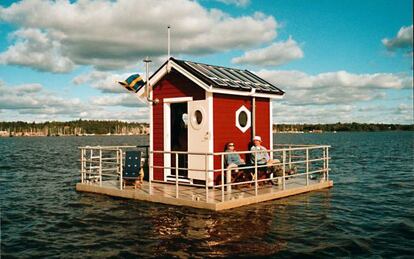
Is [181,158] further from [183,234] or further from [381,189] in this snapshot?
[381,189]

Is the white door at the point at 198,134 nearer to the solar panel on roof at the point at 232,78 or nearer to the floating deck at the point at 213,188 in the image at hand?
the floating deck at the point at 213,188

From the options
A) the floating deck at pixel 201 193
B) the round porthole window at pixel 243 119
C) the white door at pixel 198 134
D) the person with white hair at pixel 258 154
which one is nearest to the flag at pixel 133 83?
the white door at pixel 198 134

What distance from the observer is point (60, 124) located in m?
197

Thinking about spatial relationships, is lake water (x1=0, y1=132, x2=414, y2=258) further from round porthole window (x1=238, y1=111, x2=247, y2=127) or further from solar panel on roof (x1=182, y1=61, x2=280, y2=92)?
solar panel on roof (x1=182, y1=61, x2=280, y2=92)

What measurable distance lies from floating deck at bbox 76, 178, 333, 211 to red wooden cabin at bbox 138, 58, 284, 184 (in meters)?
0.70

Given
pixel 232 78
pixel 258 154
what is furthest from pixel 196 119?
pixel 258 154

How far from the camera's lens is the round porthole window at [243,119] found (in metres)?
13.4

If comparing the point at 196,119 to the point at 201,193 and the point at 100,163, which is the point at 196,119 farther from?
the point at 100,163

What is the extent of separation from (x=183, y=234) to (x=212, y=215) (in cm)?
150

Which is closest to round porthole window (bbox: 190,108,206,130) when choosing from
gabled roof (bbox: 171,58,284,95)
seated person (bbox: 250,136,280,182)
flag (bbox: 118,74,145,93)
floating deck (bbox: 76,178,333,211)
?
gabled roof (bbox: 171,58,284,95)

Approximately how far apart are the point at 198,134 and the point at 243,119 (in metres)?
1.81

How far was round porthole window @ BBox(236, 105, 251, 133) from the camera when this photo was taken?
1342 centimetres

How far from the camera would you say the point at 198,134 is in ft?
41.9

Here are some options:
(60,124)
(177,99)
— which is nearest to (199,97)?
(177,99)
